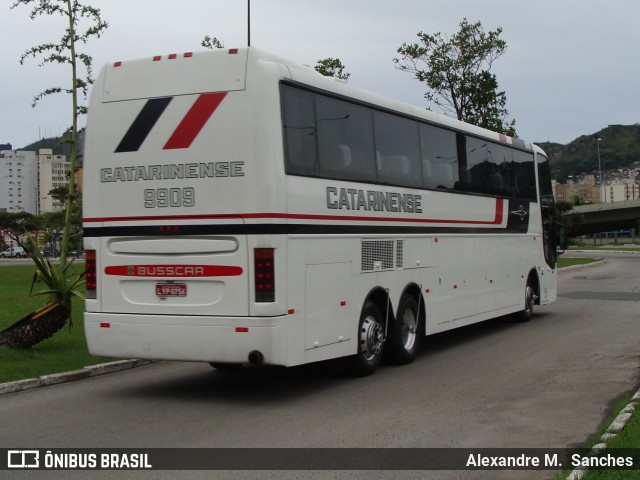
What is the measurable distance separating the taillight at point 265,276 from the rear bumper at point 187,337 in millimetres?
231

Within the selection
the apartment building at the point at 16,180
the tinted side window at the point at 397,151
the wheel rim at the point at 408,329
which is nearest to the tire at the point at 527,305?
the wheel rim at the point at 408,329

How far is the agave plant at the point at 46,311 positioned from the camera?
11469 millimetres

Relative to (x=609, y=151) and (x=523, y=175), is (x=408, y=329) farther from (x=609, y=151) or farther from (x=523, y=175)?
(x=609, y=151)

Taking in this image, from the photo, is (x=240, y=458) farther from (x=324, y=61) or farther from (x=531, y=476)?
(x=324, y=61)

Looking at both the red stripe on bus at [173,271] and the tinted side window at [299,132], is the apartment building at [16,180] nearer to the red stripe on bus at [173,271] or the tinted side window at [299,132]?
the red stripe on bus at [173,271]

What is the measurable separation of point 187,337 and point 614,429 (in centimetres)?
434

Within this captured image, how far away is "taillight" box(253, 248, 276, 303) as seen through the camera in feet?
28.2

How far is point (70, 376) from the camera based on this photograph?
10484mm

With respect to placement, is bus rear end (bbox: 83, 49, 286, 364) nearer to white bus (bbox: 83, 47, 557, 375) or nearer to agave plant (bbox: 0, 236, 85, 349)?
white bus (bbox: 83, 47, 557, 375)

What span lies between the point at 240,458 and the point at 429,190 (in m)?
6.69

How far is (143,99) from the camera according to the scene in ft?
30.4

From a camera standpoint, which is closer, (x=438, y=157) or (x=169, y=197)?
(x=169, y=197)

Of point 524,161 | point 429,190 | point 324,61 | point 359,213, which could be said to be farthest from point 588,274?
point 359,213

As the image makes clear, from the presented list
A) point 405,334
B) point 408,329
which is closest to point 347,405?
point 405,334
